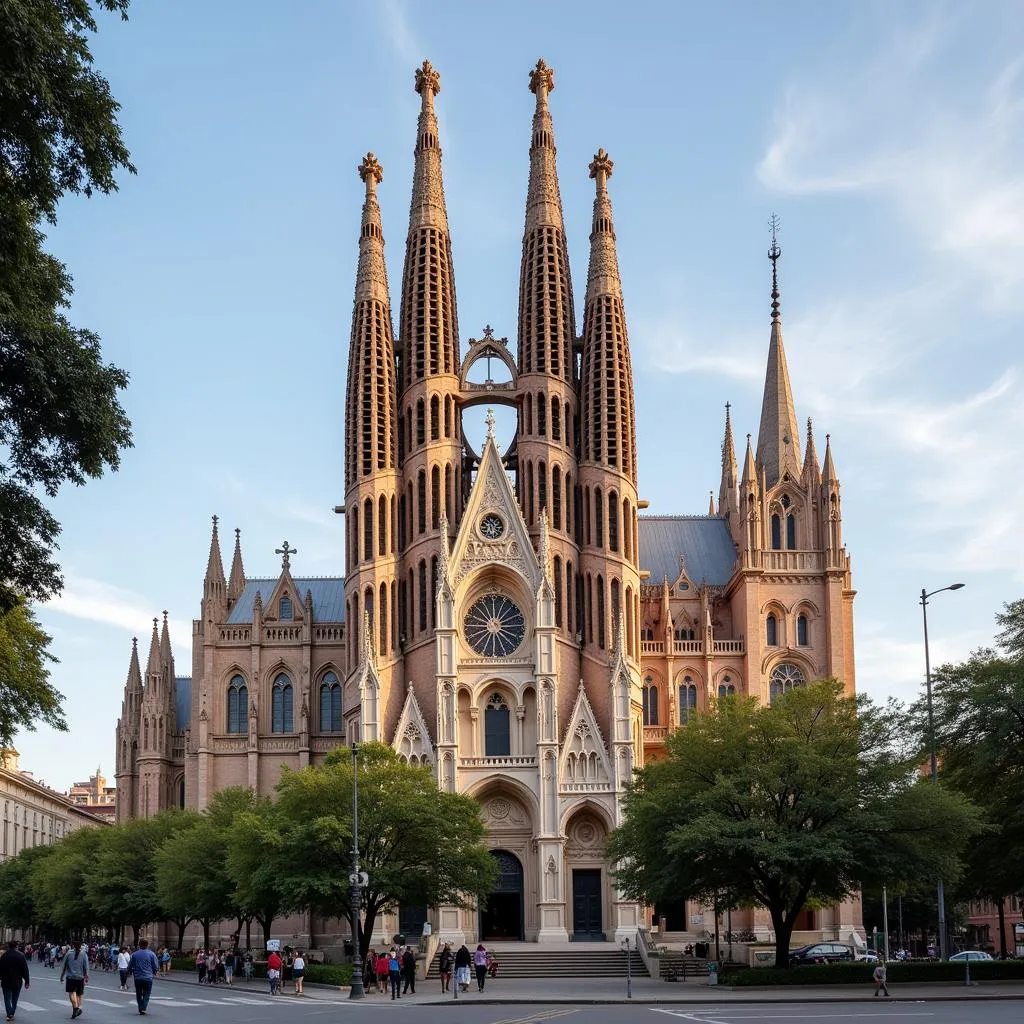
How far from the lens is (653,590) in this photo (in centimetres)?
9200

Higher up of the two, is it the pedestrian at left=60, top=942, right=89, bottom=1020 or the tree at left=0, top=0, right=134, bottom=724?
the tree at left=0, top=0, right=134, bottom=724

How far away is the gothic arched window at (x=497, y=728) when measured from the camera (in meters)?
78.7

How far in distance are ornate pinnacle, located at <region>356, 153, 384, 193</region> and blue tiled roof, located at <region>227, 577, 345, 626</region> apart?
83.3 ft

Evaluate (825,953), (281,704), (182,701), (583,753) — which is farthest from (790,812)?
(182,701)

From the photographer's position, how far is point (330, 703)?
90.4 m

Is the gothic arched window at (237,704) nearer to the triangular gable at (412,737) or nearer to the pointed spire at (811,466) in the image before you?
the triangular gable at (412,737)

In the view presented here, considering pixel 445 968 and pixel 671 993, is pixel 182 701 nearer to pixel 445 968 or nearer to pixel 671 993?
pixel 445 968

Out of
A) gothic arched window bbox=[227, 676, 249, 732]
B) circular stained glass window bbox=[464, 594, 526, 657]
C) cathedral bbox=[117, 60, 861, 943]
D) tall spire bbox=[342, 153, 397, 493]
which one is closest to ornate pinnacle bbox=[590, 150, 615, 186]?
cathedral bbox=[117, 60, 861, 943]

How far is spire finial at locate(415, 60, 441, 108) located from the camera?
88.1 metres

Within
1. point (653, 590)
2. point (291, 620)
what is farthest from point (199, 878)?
point (653, 590)

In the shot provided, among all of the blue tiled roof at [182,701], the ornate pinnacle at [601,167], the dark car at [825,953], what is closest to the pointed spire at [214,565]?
the blue tiled roof at [182,701]

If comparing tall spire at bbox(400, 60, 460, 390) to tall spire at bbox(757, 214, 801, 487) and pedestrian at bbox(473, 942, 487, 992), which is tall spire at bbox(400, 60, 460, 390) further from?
pedestrian at bbox(473, 942, 487, 992)

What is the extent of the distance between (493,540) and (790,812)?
100ft

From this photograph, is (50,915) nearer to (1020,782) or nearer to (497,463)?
(497,463)
